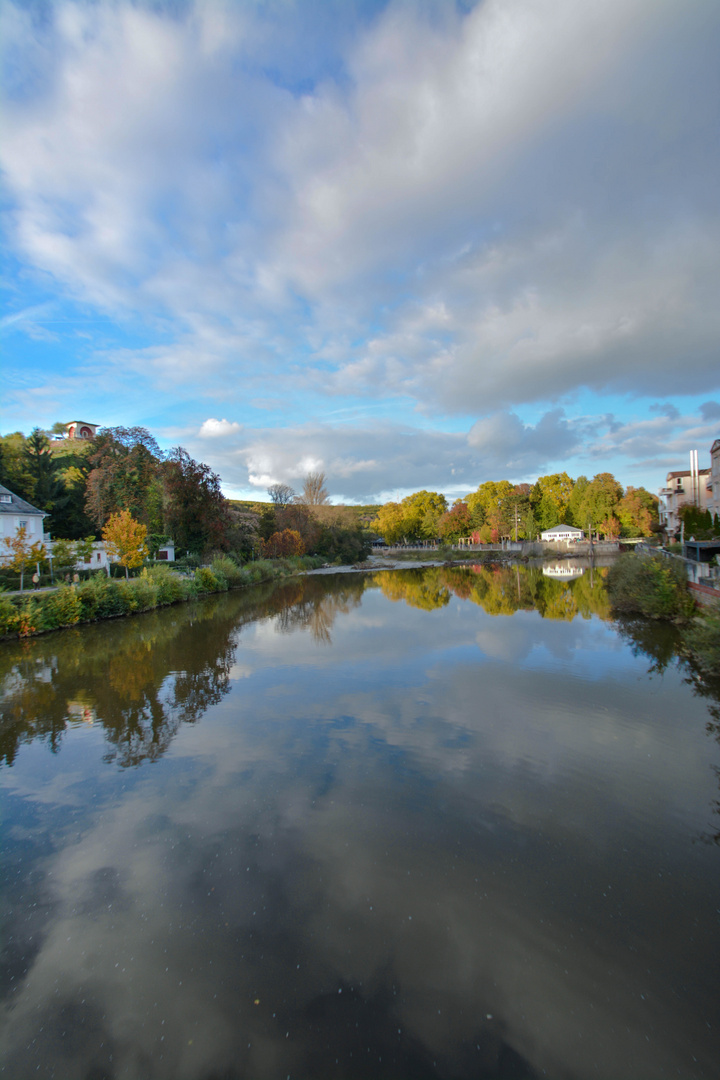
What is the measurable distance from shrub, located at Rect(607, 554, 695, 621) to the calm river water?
6595 millimetres

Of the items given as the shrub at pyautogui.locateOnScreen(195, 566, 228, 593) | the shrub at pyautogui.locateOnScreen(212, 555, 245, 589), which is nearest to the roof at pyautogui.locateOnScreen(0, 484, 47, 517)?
the shrub at pyautogui.locateOnScreen(212, 555, 245, 589)

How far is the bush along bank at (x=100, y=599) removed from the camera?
14148 millimetres

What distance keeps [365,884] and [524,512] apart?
200 feet

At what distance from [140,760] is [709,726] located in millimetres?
7825

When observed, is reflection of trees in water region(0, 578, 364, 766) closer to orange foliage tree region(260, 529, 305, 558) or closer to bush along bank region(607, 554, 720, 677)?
bush along bank region(607, 554, 720, 677)

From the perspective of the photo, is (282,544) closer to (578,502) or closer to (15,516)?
(15,516)

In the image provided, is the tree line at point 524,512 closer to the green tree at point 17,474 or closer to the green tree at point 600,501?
the green tree at point 600,501

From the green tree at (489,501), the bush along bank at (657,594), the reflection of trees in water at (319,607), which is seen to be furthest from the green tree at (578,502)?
the bush along bank at (657,594)

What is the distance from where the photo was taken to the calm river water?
2592 millimetres

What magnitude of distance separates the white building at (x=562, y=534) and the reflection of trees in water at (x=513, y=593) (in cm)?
2848

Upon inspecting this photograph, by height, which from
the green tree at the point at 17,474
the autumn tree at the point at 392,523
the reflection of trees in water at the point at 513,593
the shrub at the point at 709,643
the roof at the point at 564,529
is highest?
the green tree at the point at 17,474

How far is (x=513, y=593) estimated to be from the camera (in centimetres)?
2297

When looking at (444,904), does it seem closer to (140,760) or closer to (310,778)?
(310,778)

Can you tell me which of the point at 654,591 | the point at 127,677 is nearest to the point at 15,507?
the point at 127,677
